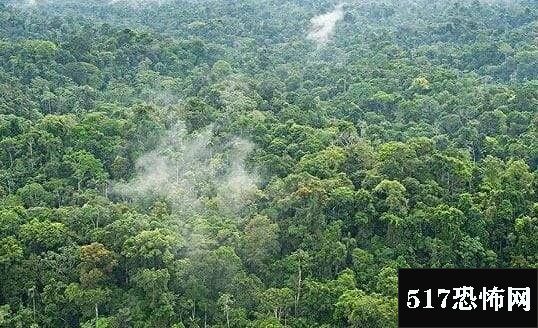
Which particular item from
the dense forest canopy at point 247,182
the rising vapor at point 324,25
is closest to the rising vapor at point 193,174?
the dense forest canopy at point 247,182

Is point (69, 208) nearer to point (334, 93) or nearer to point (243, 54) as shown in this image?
point (334, 93)

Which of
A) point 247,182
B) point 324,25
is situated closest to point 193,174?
Answer: point 247,182

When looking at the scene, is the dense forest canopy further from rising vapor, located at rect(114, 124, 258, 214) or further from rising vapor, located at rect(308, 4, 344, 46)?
rising vapor, located at rect(308, 4, 344, 46)

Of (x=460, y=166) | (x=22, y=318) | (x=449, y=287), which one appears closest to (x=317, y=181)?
(x=460, y=166)

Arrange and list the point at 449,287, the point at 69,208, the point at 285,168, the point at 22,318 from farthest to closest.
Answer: the point at 285,168, the point at 69,208, the point at 22,318, the point at 449,287

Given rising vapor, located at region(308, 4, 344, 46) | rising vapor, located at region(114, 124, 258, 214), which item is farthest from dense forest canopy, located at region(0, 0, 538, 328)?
rising vapor, located at region(308, 4, 344, 46)

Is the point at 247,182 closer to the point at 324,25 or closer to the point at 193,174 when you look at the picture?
the point at 193,174
